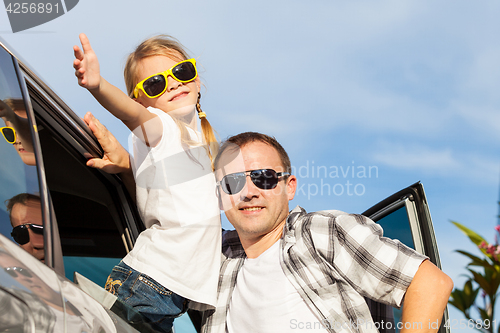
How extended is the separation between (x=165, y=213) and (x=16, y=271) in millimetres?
998

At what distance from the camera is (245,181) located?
2447 mm

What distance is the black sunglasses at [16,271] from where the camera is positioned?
98 cm

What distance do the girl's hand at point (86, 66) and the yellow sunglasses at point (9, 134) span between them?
0.39 metres

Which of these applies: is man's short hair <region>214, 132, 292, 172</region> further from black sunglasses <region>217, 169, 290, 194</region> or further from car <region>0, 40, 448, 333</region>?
car <region>0, 40, 448, 333</region>

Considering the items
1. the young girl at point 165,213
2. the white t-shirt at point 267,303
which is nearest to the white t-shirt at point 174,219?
the young girl at point 165,213

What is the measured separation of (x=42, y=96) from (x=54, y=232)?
2.04 feet

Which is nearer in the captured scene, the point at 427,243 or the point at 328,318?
the point at 328,318

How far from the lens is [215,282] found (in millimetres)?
2137

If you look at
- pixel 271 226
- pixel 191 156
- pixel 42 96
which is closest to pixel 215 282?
pixel 271 226

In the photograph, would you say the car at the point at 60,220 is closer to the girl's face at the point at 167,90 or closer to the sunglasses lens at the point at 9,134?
the sunglasses lens at the point at 9,134

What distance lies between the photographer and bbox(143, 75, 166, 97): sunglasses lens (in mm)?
2363

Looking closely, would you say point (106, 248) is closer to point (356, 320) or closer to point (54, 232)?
point (54, 232)

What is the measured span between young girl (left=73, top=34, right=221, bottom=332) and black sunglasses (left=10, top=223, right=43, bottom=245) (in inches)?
25.2

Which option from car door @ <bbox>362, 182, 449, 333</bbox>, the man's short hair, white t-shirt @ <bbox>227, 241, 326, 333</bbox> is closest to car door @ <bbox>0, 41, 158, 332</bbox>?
white t-shirt @ <bbox>227, 241, 326, 333</bbox>
